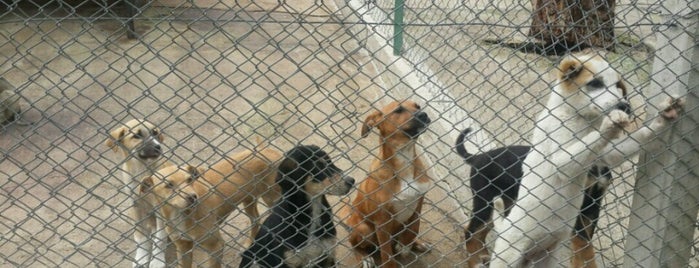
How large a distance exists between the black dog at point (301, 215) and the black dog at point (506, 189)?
73 centimetres

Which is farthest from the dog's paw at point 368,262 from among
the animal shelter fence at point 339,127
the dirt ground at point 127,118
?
the dirt ground at point 127,118

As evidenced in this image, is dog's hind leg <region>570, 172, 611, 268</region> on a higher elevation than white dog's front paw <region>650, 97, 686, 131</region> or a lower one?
lower

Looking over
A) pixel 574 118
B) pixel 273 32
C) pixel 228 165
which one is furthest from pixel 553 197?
pixel 273 32

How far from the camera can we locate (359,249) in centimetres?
450

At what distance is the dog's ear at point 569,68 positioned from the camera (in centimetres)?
346

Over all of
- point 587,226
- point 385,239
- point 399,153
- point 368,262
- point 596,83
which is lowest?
point 368,262

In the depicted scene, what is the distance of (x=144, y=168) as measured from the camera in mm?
4824

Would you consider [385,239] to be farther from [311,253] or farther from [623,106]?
[623,106]

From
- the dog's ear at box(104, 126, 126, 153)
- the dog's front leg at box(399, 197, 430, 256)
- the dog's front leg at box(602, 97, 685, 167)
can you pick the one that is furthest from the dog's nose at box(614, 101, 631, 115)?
the dog's ear at box(104, 126, 126, 153)

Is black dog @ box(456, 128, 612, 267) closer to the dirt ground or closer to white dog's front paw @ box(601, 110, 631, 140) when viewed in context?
the dirt ground

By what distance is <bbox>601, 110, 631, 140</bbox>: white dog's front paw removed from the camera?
3.10 m

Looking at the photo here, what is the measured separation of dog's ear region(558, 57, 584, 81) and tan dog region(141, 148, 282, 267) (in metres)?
1.62

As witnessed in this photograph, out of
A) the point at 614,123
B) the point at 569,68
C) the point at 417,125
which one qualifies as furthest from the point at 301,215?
the point at 614,123

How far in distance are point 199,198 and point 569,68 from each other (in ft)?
Result: 6.93
